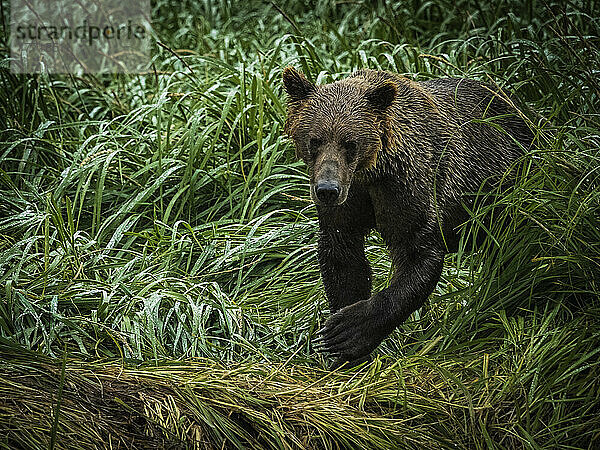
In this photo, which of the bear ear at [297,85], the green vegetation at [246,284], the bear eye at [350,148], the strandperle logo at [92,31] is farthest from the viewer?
the strandperle logo at [92,31]

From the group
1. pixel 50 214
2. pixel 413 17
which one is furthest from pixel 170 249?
pixel 413 17

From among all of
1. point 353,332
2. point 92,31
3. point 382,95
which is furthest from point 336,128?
point 92,31

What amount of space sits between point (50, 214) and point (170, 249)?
0.65 m

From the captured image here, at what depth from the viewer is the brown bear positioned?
346cm

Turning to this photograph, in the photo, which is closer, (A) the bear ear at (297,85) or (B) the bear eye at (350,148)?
(B) the bear eye at (350,148)

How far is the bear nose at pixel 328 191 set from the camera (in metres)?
3.29

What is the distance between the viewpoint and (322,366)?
3.99 m

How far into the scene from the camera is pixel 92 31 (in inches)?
290

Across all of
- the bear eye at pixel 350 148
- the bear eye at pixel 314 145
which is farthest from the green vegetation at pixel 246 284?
the bear eye at pixel 314 145

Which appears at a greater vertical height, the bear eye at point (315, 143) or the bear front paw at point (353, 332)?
the bear eye at point (315, 143)

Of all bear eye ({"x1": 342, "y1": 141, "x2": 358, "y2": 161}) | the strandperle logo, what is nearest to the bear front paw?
bear eye ({"x1": 342, "y1": 141, "x2": 358, "y2": 161})

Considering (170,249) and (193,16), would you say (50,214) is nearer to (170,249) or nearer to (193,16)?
(170,249)

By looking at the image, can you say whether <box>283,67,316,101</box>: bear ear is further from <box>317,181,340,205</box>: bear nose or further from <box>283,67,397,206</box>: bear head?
<box>317,181,340,205</box>: bear nose

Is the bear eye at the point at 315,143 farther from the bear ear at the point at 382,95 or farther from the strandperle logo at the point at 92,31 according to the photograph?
the strandperle logo at the point at 92,31
